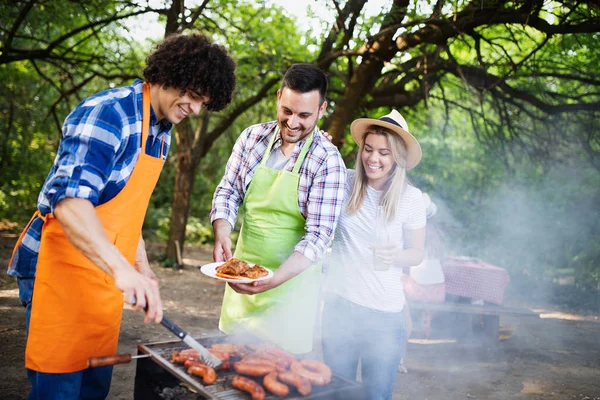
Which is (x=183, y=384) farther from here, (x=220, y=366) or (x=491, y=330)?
(x=491, y=330)

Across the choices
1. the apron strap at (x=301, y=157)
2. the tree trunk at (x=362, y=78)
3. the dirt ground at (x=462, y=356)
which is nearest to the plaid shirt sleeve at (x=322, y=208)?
the apron strap at (x=301, y=157)

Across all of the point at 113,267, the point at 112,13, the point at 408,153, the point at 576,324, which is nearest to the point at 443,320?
the point at 576,324

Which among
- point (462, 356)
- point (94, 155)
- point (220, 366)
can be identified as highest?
point (94, 155)

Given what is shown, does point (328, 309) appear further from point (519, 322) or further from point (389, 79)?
point (389, 79)

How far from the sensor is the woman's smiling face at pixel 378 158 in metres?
2.98

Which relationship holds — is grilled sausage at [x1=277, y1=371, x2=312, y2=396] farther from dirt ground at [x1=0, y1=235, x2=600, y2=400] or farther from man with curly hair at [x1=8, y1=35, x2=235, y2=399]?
dirt ground at [x1=0, y1=235, x2=600, y2=400]

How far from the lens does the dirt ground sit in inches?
187

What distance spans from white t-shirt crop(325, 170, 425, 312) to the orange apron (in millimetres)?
1279

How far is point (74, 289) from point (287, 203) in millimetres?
1248

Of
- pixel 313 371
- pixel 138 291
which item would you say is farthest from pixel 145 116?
pixel 313 371

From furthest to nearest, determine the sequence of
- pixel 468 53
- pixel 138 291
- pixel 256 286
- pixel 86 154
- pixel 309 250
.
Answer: pixel 468 53, pixel 309 250, pixel 256 286, pixel 86 154, pixel 138 291

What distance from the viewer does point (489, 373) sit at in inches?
214

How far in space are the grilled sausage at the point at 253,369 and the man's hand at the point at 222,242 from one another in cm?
84

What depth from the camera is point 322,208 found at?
112 inches
